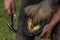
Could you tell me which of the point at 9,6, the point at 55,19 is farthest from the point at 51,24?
the point at 9,6

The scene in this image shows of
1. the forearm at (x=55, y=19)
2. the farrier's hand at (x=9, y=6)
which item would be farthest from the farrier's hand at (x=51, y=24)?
the farrier's hand at (x=9, y=6)

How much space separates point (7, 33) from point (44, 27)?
1.44 metres

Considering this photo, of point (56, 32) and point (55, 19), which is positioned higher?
point (55, 19)

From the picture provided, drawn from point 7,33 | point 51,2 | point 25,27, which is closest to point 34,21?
point 25,27

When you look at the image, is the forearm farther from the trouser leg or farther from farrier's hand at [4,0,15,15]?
farrier's hand at [4,0,15,15]

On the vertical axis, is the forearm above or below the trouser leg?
above

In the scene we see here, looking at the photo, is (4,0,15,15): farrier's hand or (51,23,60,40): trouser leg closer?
(51,23,60,40): trouser leg

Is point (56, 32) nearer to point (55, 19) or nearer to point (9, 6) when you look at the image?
point (55, 19)

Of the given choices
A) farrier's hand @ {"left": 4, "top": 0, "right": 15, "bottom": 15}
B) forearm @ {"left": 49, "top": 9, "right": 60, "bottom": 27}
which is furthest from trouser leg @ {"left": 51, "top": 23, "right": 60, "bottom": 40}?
farrier's hand @ {"left": 4, "top": 0, "right": 15, "bottom": 15}

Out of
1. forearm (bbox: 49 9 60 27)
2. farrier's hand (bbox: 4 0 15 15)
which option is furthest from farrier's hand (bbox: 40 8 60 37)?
farrier's hand (bbox: 4 0 15 15)

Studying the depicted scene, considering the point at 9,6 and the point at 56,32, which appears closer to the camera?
the point at 56,32

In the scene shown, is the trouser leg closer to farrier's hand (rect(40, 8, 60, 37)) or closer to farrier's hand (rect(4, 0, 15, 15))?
farrier's hand (rect(40, 8, 60, 37))

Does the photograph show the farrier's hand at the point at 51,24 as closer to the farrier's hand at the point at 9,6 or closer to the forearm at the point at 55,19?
the forearm at the point at 55,19

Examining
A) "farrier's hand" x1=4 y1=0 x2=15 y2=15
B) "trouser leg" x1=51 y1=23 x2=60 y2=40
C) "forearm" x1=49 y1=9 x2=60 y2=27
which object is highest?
"forearm" x1=49 y1=9 x2=60 y2=27
